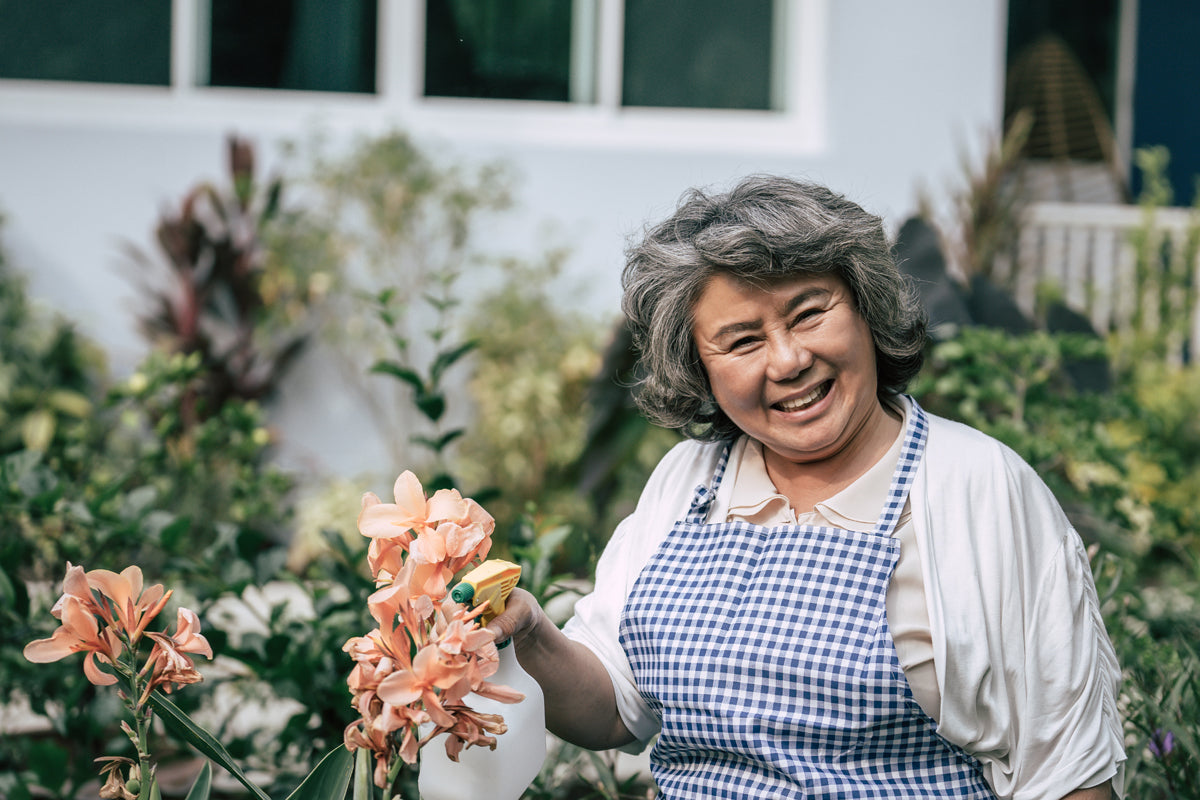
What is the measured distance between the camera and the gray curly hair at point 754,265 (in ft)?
4.82

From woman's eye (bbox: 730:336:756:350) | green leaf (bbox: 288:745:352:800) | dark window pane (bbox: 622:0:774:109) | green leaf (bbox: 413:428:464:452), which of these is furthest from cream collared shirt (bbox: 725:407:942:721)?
dark window pane (bbox: 622:0:774:109)

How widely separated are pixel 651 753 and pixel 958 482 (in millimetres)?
631

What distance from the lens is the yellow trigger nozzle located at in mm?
1188

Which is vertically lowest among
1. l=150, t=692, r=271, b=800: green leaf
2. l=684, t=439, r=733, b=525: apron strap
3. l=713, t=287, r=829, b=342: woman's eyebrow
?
l=150, t=692, r=271, b=800: green leaf

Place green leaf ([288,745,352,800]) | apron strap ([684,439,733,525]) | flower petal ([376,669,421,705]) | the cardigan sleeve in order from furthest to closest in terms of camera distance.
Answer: apron strap ([684,439,733,525]) < the cardigan sleeve < green leaf ([288,745,352,800]) < flower petal ([376,669,421,705])

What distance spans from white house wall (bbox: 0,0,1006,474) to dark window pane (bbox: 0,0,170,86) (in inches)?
3.5

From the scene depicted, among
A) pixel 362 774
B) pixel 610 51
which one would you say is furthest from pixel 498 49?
pixel 362 774

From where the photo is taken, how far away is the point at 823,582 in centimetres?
147

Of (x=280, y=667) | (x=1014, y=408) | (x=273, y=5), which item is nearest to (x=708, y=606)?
(x=280, y=667)

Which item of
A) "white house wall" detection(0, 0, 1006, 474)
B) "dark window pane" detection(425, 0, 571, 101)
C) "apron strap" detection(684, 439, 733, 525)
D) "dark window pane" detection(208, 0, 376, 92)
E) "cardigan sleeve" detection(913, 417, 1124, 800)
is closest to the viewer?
"cardigan sleeve" detection(913, 417, 1124, 800)

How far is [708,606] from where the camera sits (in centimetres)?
154

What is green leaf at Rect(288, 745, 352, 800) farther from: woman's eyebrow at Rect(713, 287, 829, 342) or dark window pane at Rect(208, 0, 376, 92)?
dark window pane at Rect(208, 0, 376, 92)

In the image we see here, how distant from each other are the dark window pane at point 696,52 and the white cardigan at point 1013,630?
13.8ft

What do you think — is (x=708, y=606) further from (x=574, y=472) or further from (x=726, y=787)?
(x=574, y=472)
